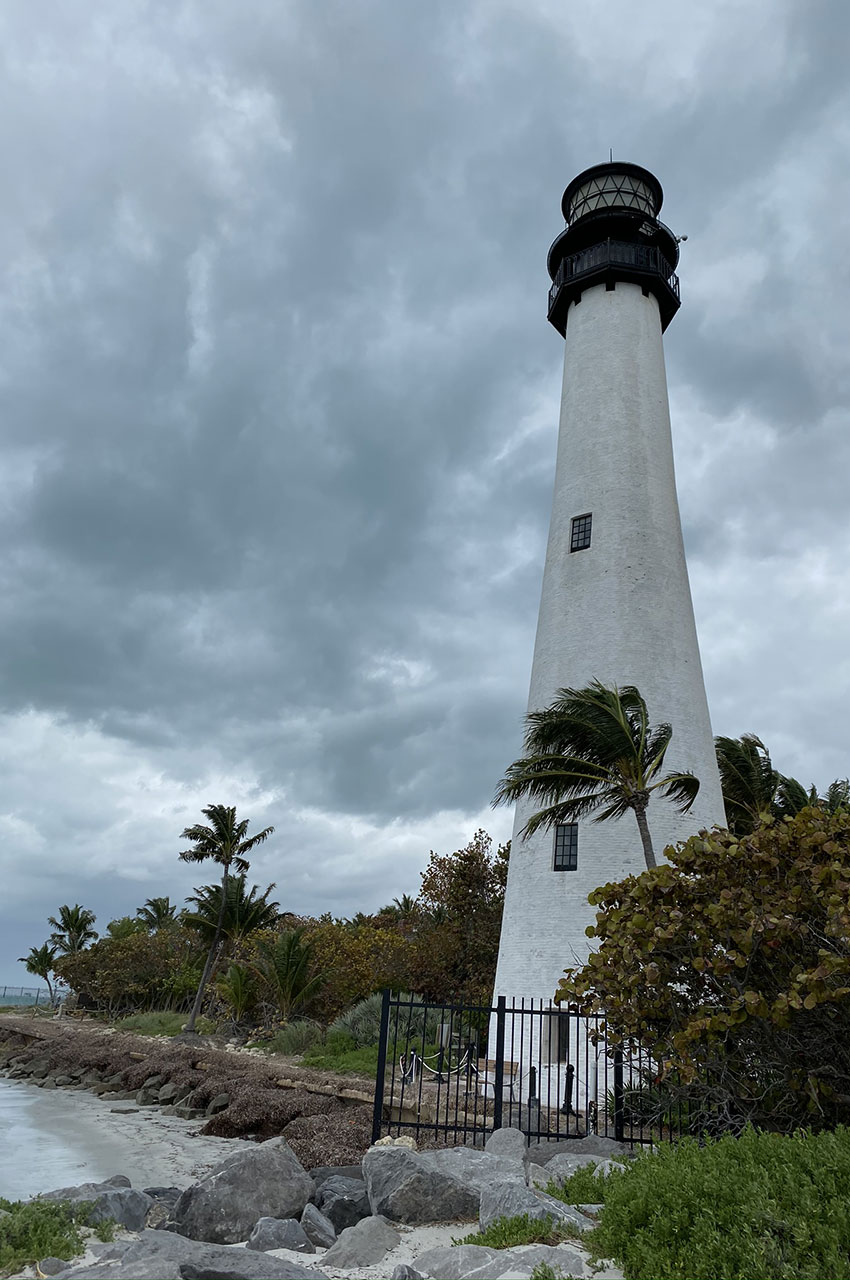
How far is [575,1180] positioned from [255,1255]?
3.67 meters

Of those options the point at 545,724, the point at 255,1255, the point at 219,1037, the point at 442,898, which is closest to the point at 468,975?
the point at 442,898

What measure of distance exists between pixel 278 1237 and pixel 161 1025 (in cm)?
3431

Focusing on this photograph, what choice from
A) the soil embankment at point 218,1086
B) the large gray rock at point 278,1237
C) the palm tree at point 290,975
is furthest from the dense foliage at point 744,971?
the palm tree at point 290,975

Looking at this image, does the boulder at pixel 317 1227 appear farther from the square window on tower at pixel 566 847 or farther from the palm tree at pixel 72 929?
the palm tree at pixel 72 929

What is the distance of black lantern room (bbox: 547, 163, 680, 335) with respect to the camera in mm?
27031

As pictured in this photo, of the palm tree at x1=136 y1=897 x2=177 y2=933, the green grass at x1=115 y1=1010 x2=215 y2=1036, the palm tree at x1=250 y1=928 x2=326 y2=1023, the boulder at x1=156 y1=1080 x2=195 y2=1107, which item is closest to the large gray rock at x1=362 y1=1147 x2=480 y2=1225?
the boulder at x1=156 y1=1080 x2=195 y2=1107

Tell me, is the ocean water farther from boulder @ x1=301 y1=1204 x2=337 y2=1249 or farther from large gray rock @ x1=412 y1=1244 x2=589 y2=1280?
large gray rock @ x1=412 y1=1244 x2=589 y2=1280

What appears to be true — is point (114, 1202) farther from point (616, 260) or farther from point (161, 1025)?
point (161, 1025)

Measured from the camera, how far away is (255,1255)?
7137mm

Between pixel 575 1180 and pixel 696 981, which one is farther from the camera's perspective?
pixel 696 981

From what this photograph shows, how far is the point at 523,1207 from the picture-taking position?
7.92 m

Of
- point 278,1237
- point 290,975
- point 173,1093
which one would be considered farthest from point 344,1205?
point 290,975

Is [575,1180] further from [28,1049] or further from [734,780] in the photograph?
[28,1049]

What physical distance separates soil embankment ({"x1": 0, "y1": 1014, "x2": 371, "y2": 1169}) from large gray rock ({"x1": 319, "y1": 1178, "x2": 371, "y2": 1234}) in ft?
9.43
